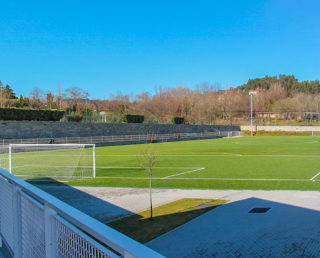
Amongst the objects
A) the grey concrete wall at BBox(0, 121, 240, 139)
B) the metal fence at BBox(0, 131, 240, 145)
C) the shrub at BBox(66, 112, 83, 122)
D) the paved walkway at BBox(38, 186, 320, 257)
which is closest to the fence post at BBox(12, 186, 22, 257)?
the paved walkway at BBox(38, 186, 320, 257)

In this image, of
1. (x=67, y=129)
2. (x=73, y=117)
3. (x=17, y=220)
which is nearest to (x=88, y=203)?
(x=17, y=220)

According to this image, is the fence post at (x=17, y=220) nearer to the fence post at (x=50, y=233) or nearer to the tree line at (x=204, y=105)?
the fence post at (x=50, y=233)

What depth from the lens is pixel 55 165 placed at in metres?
16.7

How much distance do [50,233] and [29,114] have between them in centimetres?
3523

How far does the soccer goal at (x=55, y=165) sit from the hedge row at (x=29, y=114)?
1472cm

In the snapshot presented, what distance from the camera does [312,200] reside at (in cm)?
875

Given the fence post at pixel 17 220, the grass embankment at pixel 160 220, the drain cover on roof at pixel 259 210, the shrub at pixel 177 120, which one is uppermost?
the shrub at pixel 177 120

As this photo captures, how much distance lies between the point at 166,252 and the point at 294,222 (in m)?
3.18

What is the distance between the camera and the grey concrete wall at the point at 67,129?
31812 mm

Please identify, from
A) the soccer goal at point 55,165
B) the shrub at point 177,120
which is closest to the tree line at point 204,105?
the shrub at point 177,120

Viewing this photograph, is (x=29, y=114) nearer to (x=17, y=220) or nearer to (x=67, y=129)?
(x=67, y=129)

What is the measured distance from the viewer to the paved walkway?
537 cm

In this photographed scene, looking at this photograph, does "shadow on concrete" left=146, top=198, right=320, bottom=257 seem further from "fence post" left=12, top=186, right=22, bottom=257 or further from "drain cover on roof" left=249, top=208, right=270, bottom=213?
"fence post" left=12, top=186, right=22, bottom=257

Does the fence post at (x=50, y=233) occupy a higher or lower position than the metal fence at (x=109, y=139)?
higher
